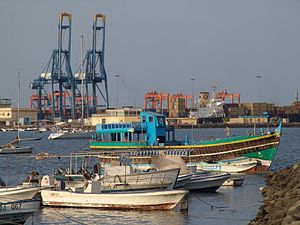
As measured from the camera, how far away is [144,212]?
2633 cm

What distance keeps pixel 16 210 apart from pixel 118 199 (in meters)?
5.82

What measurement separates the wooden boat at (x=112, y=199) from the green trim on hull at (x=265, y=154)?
A: 16368 millimetres

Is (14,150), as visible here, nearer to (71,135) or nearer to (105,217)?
(105,217)

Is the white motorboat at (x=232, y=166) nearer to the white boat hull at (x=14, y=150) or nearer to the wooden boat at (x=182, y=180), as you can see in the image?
the wooden boat at (x=182, y=180)

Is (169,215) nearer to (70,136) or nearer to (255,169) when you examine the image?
(255,169)

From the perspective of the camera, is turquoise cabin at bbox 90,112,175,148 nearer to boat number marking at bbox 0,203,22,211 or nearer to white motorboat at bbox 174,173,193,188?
white motorboat at bbox 174,173,193,188

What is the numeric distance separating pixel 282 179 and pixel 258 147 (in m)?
11.6

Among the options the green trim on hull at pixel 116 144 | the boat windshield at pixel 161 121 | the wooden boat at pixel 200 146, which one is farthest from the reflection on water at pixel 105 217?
the boat windshield at pixel 161 121

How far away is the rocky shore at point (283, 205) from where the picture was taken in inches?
714

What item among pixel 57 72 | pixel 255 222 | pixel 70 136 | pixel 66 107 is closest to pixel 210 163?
pixel 255 222

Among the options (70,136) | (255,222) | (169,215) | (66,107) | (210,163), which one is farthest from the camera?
(66,107)

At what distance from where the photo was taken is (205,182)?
3238cm

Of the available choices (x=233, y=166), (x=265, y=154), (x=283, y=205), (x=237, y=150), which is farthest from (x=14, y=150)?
(x=283, y=205)

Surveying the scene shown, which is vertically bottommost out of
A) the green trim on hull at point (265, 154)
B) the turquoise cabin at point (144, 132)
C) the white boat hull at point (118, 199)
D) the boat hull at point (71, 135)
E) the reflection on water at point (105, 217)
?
the boat hull at point (71, 135)
